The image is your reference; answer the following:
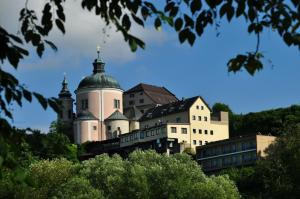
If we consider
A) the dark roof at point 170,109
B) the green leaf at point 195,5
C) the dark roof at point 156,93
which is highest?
the dark roof at point 156,93

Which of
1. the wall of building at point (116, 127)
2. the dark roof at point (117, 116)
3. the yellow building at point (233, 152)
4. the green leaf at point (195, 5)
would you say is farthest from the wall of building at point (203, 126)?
the green leaf at point (195, 5)

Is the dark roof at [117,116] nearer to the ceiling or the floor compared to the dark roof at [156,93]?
nearer to the floor

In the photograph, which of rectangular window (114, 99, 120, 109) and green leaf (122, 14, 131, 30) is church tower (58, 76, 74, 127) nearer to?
rectangular window (114, 99, 120, 109)

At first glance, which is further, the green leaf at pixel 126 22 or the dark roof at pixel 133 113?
the dark roof at pixel 133 113

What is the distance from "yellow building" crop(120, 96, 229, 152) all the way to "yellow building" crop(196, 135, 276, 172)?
9543mm

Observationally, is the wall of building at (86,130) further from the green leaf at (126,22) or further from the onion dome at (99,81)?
the green leaf at (126,22)

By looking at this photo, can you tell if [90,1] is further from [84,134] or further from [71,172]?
[84,134]

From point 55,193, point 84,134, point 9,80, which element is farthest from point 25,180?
point 84,134

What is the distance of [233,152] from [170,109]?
118 feet

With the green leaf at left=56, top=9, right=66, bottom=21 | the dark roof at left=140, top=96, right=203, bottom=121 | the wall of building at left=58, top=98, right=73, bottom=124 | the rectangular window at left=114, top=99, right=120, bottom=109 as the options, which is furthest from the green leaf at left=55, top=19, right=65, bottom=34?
the wall of building at left=58, top=98, right=73, bottom=124

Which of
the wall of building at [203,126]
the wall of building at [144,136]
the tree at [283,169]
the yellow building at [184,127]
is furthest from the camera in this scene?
the wall of building at [203,126]

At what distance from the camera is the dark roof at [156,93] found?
17488cm

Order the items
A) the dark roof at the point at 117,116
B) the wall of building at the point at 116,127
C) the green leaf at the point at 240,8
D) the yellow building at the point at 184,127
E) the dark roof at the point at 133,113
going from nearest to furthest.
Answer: the green leaf at the point at 240,8, the yellow building at the point at 184,127, the wall of building at the point at 116,127, the dark roof at the point at 117,116, the dark roof at the point at 133,113

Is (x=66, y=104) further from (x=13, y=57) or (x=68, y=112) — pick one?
(x=13, y=57)
